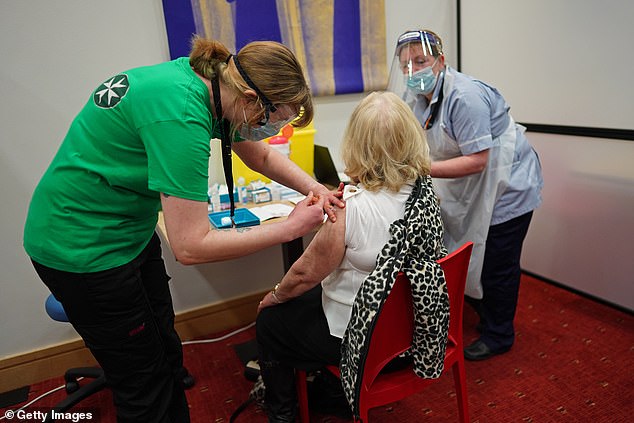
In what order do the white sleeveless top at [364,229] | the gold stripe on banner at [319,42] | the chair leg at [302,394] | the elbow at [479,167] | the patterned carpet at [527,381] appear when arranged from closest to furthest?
the white sleeveless top at [364,229] < the chair leg at [302,394] < the patterned carpet at [527,381] < the elbow at [479,167] < the gold stripe on banner at [319,42]

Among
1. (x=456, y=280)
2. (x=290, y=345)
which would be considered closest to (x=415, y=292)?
(x=456, y=280)

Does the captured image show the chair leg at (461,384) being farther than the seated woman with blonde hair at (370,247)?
Yes

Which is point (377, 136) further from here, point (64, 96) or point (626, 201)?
point (626, 201)

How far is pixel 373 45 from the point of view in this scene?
2529 mm

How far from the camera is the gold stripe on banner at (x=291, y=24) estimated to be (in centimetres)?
227

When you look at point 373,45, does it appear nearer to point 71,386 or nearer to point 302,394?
point 302,394

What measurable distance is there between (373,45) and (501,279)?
55.7 inches

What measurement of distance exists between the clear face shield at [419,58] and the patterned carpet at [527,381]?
123 centimetres

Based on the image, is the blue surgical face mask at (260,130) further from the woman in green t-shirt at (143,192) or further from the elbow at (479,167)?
the elbow at (479,167)

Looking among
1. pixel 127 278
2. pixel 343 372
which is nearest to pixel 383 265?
pixel 343 372

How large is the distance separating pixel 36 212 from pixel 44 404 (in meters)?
1.27

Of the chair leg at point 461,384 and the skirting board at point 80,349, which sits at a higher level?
the chair leg at point 461,384

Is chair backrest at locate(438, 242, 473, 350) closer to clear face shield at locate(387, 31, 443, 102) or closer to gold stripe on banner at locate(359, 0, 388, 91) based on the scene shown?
clear face shield at locate(387, 31, 443, 102)

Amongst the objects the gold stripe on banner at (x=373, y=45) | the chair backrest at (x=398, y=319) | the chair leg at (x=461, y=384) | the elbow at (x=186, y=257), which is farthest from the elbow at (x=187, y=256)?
the gold stripe on banner at (x=373, y=45)
